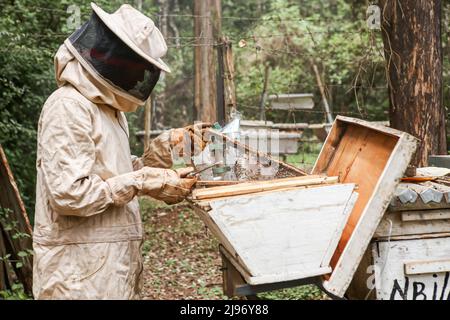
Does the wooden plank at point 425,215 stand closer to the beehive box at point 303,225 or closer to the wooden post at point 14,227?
the beehive box at point 303,225

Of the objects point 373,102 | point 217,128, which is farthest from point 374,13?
point 373,102

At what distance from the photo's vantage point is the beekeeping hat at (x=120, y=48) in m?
2.46

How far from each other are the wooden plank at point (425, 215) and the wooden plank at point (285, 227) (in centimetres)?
35

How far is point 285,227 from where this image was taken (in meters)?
2.13

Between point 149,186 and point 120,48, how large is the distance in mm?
640

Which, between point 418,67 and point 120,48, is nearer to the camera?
point 120,48

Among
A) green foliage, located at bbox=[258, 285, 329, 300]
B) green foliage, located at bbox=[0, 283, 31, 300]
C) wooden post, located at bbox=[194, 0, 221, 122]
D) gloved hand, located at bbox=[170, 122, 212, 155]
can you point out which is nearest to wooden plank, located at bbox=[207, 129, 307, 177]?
gloved hand, located at bbox=[170, 122, 212, 155]

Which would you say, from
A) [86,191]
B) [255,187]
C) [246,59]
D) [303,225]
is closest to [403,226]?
[303,225]

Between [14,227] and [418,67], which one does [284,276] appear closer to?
[418,67]

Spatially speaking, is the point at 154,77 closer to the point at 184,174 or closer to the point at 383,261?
the point at 184,174

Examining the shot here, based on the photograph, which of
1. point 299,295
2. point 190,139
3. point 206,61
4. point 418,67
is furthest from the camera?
point 206,61

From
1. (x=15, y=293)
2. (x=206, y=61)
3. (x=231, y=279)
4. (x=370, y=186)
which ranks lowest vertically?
(x=15, y=293)

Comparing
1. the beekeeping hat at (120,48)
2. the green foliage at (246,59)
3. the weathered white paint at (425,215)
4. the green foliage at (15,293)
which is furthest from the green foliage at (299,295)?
the beekeeping hat at (120,48)

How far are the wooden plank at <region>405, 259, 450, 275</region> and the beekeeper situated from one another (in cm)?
101
